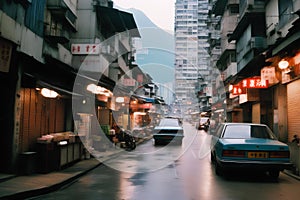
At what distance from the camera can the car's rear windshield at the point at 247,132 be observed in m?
10.5

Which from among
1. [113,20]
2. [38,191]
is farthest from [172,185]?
[113,20]

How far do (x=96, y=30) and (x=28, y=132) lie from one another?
11377 millimetres

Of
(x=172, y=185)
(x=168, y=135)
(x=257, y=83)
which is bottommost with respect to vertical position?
(x=172, y=185)

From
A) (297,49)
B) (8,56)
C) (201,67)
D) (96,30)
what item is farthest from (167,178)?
(201,67)

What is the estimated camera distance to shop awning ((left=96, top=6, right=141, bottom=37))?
21.3 m

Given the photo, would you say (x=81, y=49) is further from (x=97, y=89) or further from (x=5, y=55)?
(x=5, y=55)

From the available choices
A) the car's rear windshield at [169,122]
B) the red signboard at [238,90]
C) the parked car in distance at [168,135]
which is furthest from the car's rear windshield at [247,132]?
the car's rear windshield at [169,122]

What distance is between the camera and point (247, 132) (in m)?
10.6

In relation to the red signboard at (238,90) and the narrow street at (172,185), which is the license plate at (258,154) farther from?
the red signboard at (238,90)

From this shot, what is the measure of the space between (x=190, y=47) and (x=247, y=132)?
107044mm

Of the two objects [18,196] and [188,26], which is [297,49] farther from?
[188,26]

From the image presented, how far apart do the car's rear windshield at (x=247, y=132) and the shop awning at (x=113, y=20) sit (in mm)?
13264

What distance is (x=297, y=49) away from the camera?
12.1 metres

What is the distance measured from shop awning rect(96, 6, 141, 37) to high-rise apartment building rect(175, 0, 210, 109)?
64691 mm
